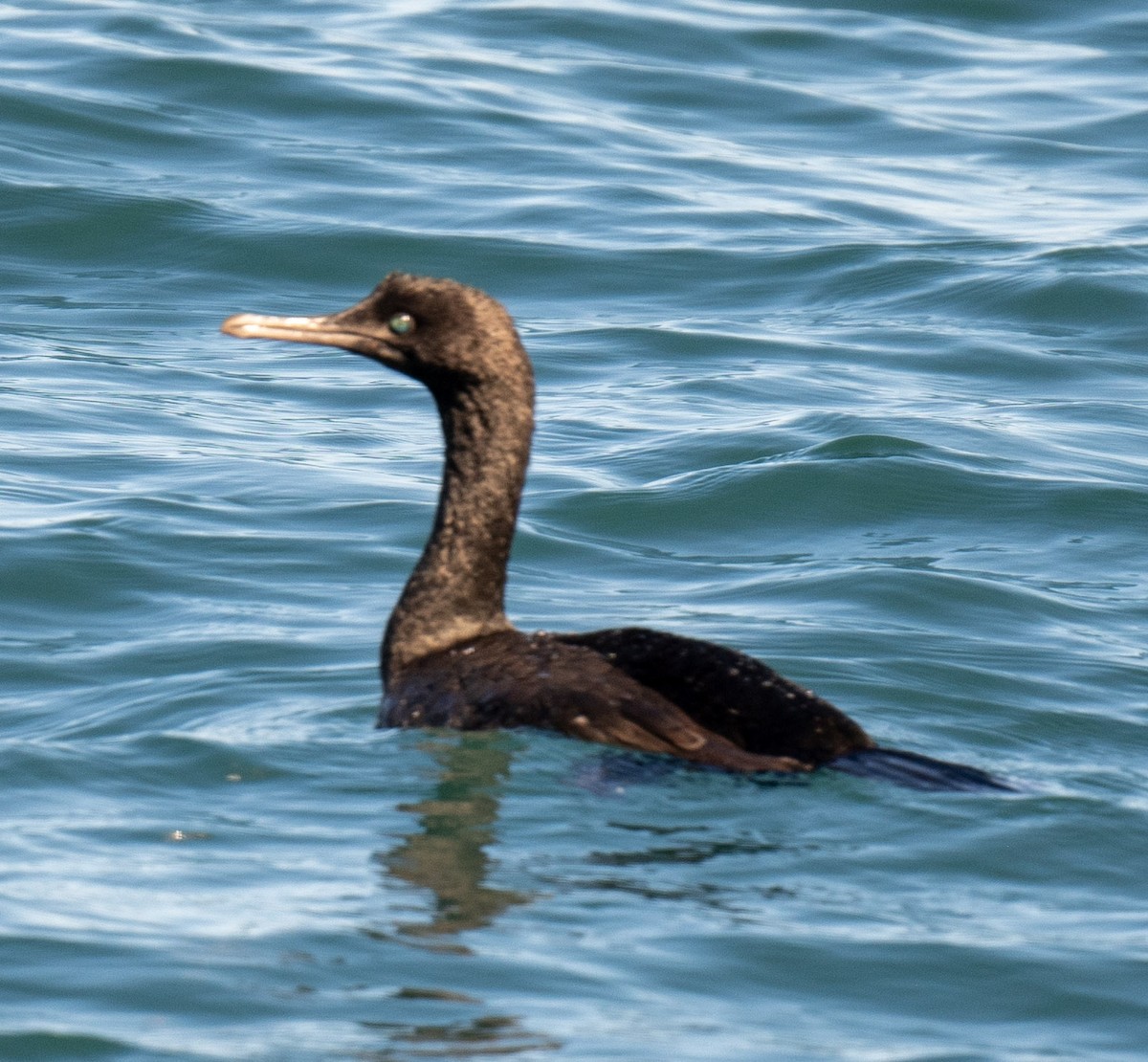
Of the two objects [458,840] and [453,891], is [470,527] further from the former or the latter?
[453,891]

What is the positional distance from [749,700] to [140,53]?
13037 millimetres

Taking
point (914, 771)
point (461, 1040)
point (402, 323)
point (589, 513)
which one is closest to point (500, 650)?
point (402, 323)

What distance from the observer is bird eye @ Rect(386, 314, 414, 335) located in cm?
695

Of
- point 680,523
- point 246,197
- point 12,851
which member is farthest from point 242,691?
point 246,197

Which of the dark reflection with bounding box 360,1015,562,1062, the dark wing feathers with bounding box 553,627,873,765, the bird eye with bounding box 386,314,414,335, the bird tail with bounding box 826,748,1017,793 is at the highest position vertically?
the bird eye with bounding box 386,314,414,335

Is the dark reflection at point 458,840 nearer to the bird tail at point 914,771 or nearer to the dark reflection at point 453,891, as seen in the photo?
the dark reflection at point 453,891

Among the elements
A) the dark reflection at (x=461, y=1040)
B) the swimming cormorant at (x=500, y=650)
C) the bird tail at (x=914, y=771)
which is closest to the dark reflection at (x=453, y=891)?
the dark reflection at (x=461, y=1040)

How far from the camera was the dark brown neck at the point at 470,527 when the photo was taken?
7.09m

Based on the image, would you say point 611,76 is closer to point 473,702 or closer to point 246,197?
point 246,197

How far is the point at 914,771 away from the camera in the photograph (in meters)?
6.11

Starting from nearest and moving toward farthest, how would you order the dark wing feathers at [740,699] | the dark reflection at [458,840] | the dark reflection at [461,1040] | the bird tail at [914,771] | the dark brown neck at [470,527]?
the dark reflection at [461,1040] < the dark reflection at [458,840] < the bird tail at [914,771] < the dark wing feathers at [740,699] < the dark brown neck at [470,527]

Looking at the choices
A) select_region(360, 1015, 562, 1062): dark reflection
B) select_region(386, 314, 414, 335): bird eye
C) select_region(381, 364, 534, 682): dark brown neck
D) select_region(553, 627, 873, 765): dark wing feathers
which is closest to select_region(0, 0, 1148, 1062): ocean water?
select_region(360, 1015, 562, 1062): dark reflection

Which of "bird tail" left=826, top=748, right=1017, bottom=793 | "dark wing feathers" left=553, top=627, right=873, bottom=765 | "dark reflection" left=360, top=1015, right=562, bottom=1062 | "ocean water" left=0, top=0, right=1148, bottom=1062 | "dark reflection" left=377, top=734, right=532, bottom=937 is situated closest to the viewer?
"dark reflection" left=360, top=1015, right=562, bottom=1062

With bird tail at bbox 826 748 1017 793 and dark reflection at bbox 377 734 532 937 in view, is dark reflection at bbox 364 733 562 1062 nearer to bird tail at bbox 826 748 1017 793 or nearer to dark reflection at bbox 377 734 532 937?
dark reflection at bbox 377 734 532 937
